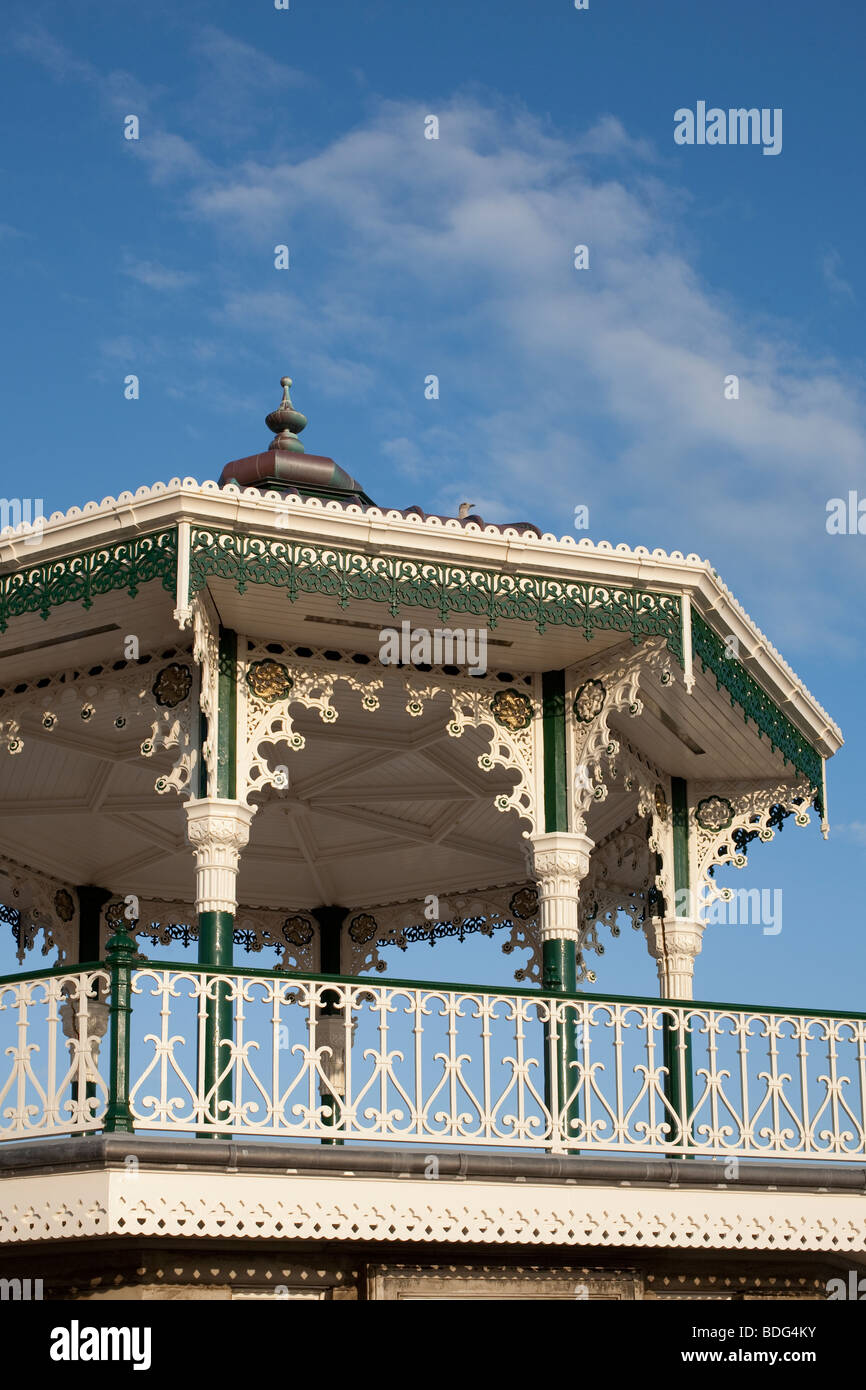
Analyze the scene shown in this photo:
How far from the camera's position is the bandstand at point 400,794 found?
12.3m

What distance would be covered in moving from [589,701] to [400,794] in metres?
3.61

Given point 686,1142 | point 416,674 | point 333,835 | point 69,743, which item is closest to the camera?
point 686,1142

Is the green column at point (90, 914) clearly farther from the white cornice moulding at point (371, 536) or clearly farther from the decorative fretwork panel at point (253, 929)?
the white cornice moulding at point (371, 536)

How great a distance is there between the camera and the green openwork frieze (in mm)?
13492

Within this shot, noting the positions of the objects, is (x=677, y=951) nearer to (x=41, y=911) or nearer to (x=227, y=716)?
(x=227, y=716)

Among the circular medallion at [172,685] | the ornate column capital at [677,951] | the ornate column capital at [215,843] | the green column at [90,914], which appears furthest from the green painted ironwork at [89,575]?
the green column at [90,914]

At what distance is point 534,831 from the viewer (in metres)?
15.0

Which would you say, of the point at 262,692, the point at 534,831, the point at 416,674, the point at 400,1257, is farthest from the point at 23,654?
the point at 400,1257

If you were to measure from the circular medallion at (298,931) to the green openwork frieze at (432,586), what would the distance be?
760 centimetres

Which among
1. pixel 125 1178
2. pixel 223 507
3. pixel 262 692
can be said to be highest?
pixel 223 507

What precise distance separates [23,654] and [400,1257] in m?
5.26

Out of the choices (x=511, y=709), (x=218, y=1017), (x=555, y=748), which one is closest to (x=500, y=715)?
(x=511, y=709)
